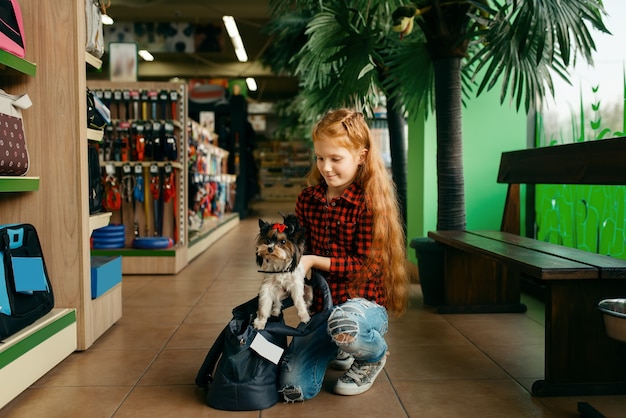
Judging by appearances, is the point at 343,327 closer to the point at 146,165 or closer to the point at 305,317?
the point at 305,317

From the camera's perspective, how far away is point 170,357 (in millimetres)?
2682

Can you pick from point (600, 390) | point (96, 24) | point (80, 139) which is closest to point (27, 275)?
point (80, 139)

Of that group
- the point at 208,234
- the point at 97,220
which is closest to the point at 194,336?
the point at 97,220

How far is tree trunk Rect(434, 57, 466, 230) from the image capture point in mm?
3799

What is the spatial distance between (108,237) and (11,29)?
291 centimetres

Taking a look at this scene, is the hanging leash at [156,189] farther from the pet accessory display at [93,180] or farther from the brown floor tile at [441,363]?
the brown floor tile at [441,363]

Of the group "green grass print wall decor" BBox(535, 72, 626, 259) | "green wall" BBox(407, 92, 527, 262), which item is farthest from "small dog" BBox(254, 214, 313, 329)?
"green wall" BBox(407, 92, 527, 262)

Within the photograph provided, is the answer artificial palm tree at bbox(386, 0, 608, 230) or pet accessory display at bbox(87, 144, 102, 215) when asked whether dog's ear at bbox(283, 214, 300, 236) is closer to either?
pet accessory display at bbox(87, 144, 102, 215)

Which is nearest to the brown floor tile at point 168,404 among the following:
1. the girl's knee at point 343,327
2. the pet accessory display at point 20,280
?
the girl's knee at point 343,327

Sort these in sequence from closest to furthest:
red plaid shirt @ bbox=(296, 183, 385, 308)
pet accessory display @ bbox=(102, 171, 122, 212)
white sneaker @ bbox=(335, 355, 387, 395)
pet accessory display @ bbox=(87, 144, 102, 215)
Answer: red plaid shirt @ bbox=(296, 183, 385, 308), white sneaker @ bbox=(335, 355, 387, 395), pet accessory display @ bbox=(87, 144, 102, 215), pet accessory display @ bbox=(102, 171, 122, 212)

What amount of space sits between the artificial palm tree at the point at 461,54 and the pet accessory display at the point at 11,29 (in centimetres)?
207

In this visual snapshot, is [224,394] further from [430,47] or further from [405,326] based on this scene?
[430,47]

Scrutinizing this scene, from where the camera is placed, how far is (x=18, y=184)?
2371 millimetres

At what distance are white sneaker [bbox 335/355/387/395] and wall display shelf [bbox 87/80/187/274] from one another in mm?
3055
